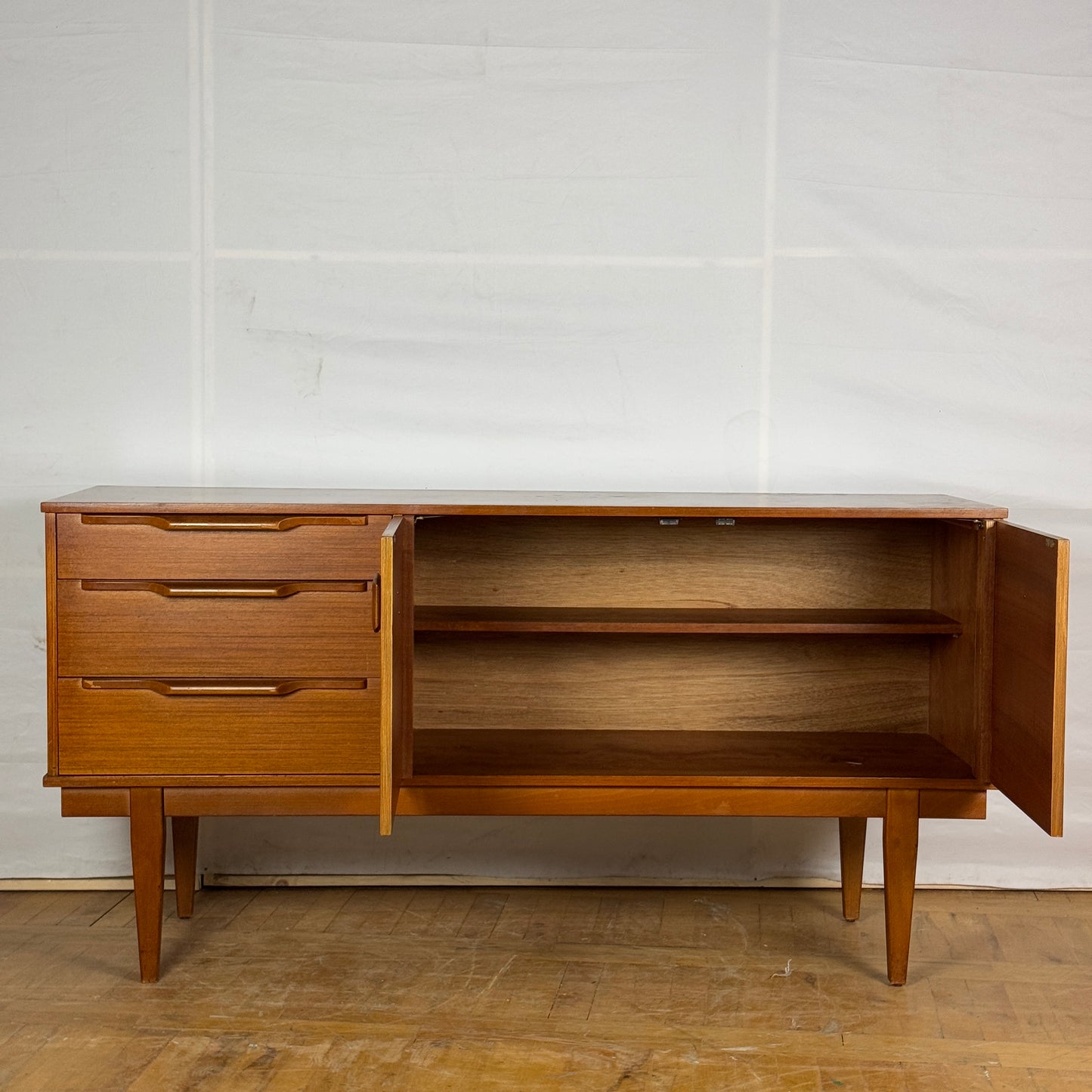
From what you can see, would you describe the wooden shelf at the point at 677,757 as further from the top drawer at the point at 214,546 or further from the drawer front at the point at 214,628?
the top drawer at the point at 214,546

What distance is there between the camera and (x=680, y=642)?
2.84 m

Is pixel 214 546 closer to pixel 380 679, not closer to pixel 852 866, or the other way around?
pixel 380 679

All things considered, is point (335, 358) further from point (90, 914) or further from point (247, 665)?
point (90, 914)

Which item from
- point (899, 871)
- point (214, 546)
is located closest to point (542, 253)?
point (214, 546)

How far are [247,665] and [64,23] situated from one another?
1.69 meters

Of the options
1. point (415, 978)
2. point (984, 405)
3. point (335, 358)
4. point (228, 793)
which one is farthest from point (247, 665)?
point (984, 405)

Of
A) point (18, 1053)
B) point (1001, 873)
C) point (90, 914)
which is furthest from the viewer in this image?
point (1001, 873)

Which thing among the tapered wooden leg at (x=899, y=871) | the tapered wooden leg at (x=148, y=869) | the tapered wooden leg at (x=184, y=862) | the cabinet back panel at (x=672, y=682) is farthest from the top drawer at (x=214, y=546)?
the tapered wooden leg at (x=899, y=871)

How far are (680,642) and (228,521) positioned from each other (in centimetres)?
112

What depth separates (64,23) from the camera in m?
2.86

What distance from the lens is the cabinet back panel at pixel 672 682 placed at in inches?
111

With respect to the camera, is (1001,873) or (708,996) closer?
(708,996)

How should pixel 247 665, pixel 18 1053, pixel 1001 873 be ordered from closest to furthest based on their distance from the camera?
pixel 18 1053
pixel 247 665
pixel 1001 873

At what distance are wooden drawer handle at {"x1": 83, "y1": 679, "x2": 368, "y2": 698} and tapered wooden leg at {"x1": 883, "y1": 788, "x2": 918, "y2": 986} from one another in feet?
3.57
